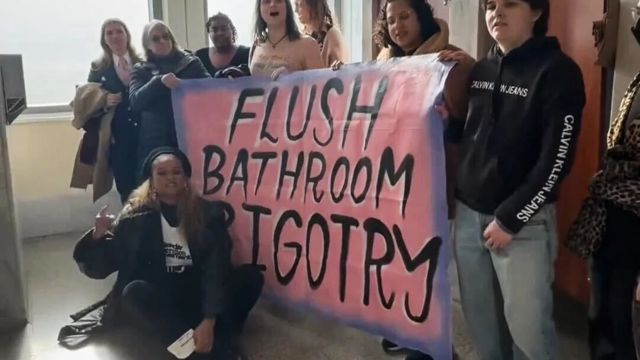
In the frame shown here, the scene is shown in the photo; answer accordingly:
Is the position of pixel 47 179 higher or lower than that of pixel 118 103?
lower

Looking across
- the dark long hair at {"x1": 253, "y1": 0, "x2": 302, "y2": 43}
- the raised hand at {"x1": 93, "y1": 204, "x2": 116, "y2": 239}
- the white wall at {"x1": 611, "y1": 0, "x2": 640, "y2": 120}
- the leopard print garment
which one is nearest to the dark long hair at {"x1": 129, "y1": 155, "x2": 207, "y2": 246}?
the raised hand at {"x1": 93, "y1": 204, "x2": 116, "y2": 239}

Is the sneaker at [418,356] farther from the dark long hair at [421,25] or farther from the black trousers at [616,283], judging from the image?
the dark long hair at [421,25]

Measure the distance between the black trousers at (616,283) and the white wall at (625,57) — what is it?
72 cm

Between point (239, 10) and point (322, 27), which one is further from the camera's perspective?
point (239, 10)

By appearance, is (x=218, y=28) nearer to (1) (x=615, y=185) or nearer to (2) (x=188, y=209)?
(2) (x=188, y=209)

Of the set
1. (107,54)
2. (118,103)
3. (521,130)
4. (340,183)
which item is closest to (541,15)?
(521,130)

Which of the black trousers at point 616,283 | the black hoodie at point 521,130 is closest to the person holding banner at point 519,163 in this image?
the black hoodie at point 521,130

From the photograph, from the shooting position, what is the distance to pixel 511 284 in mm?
1622

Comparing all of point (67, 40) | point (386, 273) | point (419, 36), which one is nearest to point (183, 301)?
point (386, 273)

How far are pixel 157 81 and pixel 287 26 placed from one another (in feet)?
2.18

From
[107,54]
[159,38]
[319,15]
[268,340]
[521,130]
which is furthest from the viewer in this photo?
[107,54]

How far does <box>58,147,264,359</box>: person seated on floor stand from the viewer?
2.31 metres

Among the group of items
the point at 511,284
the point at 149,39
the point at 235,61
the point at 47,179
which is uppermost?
the point at 149,39

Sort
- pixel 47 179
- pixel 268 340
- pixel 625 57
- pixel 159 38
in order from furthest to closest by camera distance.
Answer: pixel 47 179 → pixel 159 38 → pixel 268 340 → pixel 625 57
